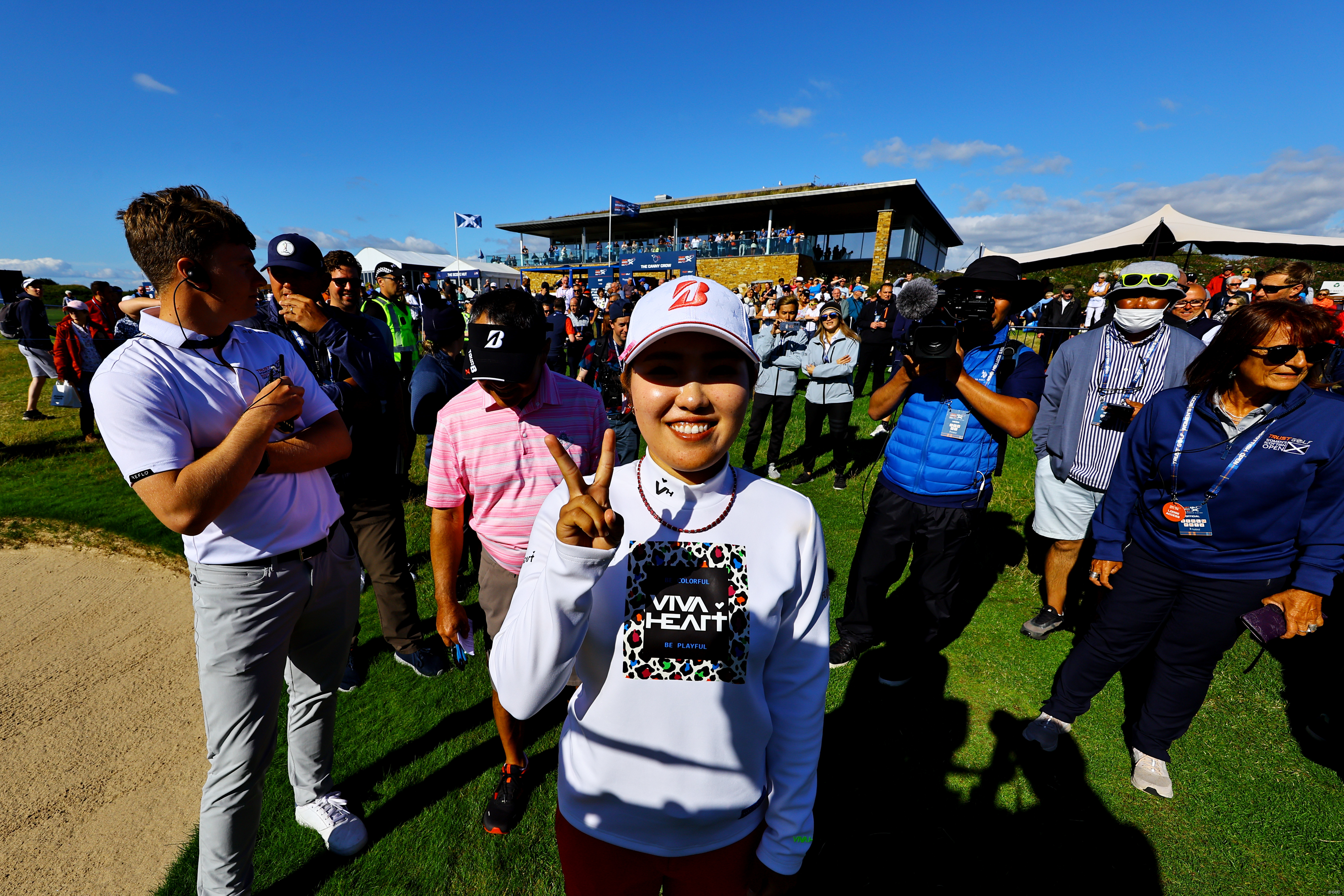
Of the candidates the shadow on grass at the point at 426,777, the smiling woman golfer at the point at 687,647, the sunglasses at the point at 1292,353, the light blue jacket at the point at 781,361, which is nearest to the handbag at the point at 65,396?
the shadow on grass at the point at 426,777

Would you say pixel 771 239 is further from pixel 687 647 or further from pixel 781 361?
pixel 687 647

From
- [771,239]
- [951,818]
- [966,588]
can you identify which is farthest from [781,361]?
[771,239]

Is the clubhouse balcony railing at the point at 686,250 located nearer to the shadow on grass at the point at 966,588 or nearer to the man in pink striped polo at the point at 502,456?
the shadow on grass at the point at 966,588

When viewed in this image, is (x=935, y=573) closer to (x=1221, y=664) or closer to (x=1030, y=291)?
(x=1030, y=291)

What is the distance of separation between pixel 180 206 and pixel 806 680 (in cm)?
260

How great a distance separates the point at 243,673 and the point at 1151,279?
5.63 m

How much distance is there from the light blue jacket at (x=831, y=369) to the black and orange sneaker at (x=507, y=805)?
6384 mm

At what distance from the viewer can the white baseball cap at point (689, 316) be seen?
1.19 meters

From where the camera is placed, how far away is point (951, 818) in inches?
116

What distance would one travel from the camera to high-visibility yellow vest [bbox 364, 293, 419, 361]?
7242 mm

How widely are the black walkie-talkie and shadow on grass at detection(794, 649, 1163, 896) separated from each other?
9.84 feet

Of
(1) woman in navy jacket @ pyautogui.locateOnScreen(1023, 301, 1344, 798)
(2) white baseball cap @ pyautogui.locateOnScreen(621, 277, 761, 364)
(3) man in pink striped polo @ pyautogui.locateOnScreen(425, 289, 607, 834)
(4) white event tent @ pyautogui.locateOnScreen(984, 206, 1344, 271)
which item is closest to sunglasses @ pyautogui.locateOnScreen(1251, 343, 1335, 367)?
(1) woman in navy jacket @ pyautogui.locateOnScreen(1023, 301, 1344, 798)

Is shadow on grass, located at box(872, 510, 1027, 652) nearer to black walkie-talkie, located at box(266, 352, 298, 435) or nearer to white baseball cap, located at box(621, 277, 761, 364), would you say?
white baseball cap, located at box(621, 277, 761, 364)

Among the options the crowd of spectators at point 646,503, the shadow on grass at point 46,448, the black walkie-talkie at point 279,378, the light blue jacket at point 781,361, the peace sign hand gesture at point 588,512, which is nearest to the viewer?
the peace sign hand gesture at point 588,512
